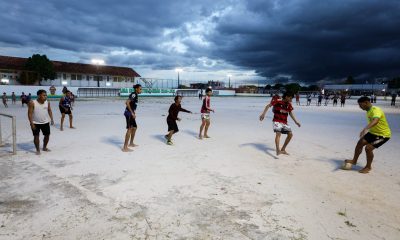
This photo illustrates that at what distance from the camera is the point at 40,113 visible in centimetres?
695

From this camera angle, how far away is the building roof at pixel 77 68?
4947cm

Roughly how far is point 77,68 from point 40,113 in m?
57.2

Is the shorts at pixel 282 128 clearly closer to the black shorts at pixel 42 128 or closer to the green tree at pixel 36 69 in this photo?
the black shorts at pixel 42 128

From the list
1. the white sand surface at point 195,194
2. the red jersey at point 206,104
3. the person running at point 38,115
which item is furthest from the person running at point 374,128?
the person running at point 38,115

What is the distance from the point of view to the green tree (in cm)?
4969

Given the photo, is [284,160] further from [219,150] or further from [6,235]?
[6,235]

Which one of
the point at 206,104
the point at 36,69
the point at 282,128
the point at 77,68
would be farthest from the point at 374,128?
the point at 77,68

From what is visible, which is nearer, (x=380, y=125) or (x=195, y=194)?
(x=195, y=194)

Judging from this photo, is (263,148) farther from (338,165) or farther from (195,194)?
(195,194)

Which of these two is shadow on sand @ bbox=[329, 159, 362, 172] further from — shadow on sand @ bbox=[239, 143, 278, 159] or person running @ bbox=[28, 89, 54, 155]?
person running @ bbox=[28, 89, 54, 155]

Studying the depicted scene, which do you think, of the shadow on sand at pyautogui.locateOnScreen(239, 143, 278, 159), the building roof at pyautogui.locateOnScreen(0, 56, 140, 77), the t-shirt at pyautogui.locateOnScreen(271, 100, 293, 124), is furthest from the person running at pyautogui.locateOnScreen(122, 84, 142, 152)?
the building roof at pyautogui.locateOnScreen(0, 56, 140, 77)

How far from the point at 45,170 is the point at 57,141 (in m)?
3.45

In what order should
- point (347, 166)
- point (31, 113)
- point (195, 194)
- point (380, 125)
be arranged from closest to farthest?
point (195, 194) → point (380, 125) → point (347, 166) → point (31, 113)

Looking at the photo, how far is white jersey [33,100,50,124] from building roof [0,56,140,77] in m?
51.4
